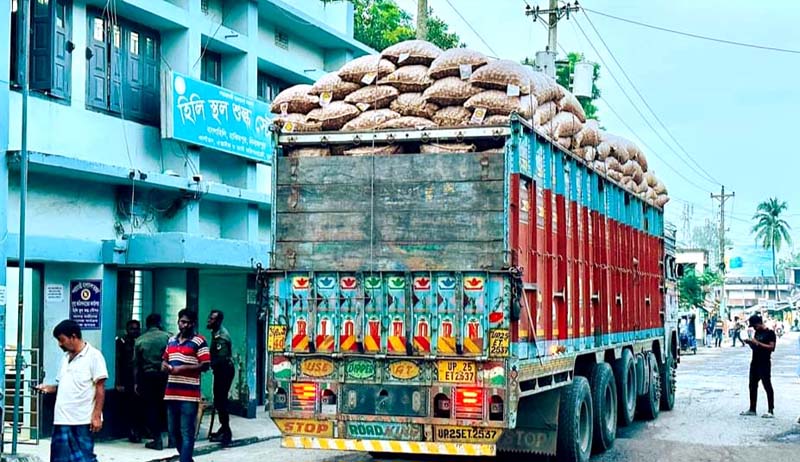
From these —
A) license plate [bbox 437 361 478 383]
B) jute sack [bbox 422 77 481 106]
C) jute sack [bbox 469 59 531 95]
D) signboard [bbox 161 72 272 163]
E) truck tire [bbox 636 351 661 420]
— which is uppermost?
signboard [bbox 161 72 272 163]

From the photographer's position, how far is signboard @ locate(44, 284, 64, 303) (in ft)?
41.8

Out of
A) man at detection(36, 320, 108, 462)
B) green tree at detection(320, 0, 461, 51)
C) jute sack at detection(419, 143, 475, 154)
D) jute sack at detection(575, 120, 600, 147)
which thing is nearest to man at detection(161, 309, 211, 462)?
man at detection(36, 320, 108, 462)

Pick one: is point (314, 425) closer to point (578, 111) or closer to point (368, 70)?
point (368, 70)

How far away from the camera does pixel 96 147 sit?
13.3 m

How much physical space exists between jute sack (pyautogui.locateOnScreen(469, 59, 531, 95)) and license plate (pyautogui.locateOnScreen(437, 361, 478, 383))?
257 cm

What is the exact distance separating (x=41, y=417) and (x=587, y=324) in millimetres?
6524

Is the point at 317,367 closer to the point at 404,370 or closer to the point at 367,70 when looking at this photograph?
the point at 404,370

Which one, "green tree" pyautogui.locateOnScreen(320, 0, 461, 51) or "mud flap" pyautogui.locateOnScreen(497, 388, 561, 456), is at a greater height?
"green tree" pyautogui.locateOnScreen(320, 0, 461, 51)

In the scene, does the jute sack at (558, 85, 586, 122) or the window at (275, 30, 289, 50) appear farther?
the window at (275, 30, 289, 50)

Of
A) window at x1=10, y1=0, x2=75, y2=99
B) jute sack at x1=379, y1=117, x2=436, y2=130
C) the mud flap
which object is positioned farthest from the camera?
window at x1=10, y1=0, x2=75, y2=99

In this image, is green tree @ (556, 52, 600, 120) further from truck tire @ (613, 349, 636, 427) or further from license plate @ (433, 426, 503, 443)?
license plate @ (433, 426, 503, 443)

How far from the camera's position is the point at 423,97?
945 centimetres

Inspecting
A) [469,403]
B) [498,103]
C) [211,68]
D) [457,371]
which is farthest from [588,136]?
[211,68]

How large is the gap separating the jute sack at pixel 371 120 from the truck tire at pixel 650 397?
7300mm
